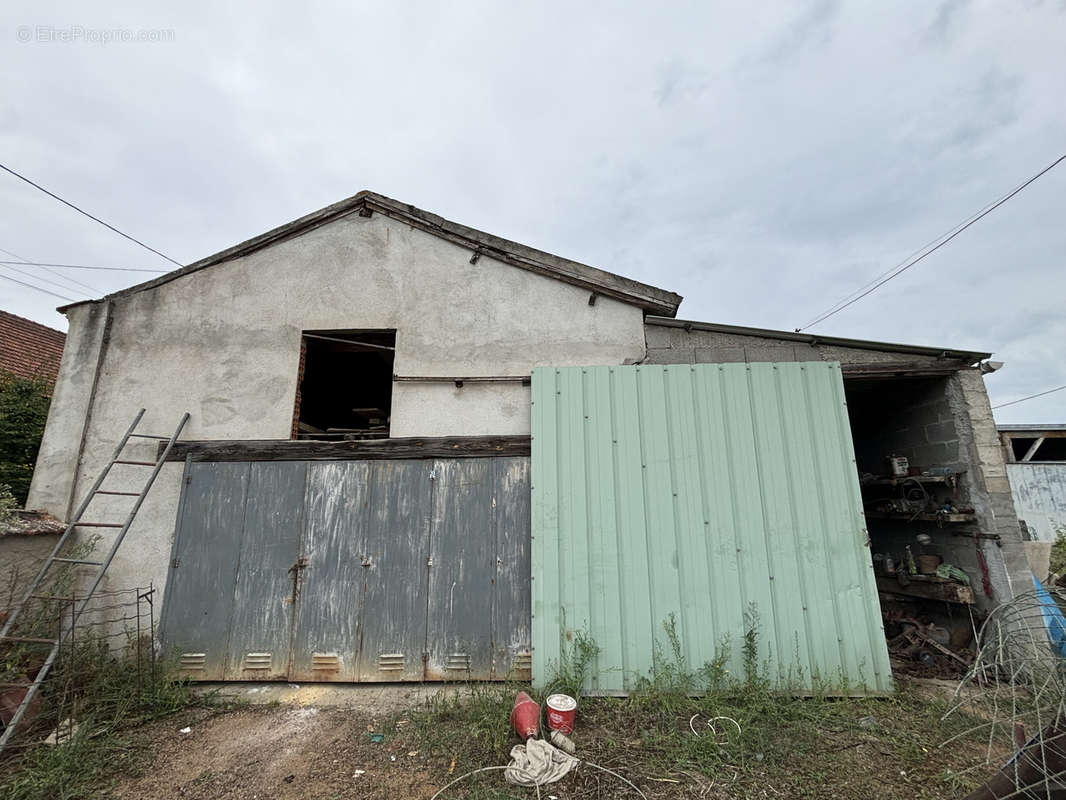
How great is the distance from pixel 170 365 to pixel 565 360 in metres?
4.45

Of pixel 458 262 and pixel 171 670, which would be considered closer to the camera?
pixel 171 670

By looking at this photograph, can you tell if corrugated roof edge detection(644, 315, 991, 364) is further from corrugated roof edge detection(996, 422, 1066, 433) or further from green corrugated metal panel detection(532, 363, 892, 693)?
corrugated roof edge detection(996, 422, 1066, 433)

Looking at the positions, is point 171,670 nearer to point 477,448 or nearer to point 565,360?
point 477,448

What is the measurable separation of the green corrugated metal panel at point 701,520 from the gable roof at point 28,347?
9897 millimetres

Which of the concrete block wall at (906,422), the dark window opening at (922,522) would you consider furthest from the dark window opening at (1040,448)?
the dark window opening at (922,522)

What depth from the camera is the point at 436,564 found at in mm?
4641

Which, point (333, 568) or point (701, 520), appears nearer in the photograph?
point (701, 520)

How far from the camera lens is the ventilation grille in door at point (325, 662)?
14.8 feet

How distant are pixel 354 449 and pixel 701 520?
11.5ft

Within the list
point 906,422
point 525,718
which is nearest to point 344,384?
point 525,718

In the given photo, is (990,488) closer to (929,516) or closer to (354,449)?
(929,516)

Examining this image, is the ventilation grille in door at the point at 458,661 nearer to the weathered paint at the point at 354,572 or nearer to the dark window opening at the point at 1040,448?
the weathered paint at the point at 354,572

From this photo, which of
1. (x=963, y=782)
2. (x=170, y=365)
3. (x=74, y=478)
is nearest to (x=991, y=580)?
(x=963, y=782)

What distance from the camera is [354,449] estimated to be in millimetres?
4926
